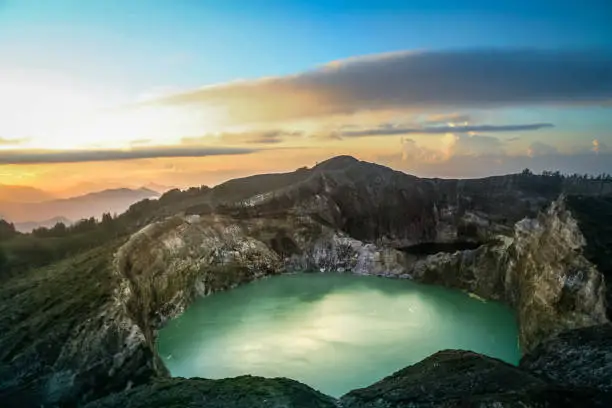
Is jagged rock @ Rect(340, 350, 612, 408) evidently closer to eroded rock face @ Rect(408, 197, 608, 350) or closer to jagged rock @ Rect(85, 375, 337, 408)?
jagged rock @ Rect(85, 375, 337, 408)

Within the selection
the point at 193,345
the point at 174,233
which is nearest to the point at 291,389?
the point at 193,345

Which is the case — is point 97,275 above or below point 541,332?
above

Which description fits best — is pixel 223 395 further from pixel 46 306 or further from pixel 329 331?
pixel 329 331

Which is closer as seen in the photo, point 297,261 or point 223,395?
point 223,395

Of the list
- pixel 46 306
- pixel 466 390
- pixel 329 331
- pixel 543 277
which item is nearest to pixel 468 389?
pixel 466 390

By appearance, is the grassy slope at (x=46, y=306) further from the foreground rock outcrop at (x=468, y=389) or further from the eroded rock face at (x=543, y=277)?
the eroded rock face at (x=543, y=277)

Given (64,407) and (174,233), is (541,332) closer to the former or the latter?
(64,407)
